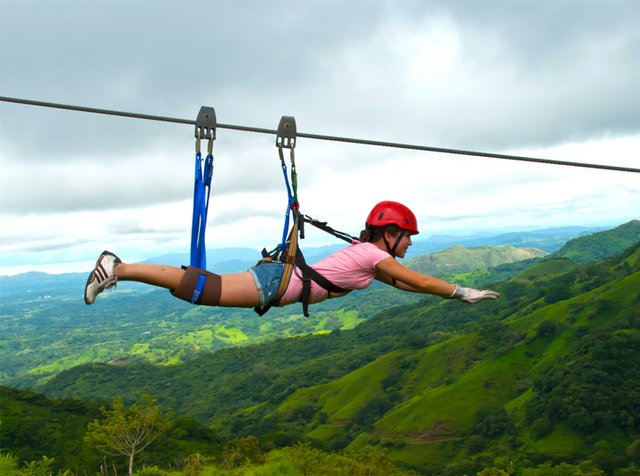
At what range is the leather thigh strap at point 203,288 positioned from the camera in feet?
17.5

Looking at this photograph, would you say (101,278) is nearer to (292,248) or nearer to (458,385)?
(292,248)

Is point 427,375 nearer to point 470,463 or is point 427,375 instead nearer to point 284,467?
point 470,463

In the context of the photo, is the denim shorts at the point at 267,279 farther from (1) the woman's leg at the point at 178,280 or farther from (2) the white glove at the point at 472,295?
(2) the white glove at the point at 472,295

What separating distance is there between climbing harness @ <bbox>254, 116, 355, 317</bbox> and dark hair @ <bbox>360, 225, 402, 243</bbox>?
0.52ft

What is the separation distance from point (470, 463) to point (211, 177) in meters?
122

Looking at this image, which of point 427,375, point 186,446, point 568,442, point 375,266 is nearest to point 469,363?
point 427,375

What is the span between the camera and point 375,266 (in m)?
5.84

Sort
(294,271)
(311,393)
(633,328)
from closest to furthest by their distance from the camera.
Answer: (294,271), (633,328), (311,393)

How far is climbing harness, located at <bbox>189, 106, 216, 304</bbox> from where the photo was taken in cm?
589

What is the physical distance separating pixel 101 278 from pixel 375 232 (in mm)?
2889

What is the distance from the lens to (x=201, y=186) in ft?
19.7

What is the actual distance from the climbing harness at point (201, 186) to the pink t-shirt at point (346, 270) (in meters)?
1.03

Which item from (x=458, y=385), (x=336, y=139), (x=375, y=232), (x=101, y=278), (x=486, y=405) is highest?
(x=336, y=139)

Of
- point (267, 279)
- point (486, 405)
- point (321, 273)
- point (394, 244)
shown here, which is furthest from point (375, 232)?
point (486, 405)
